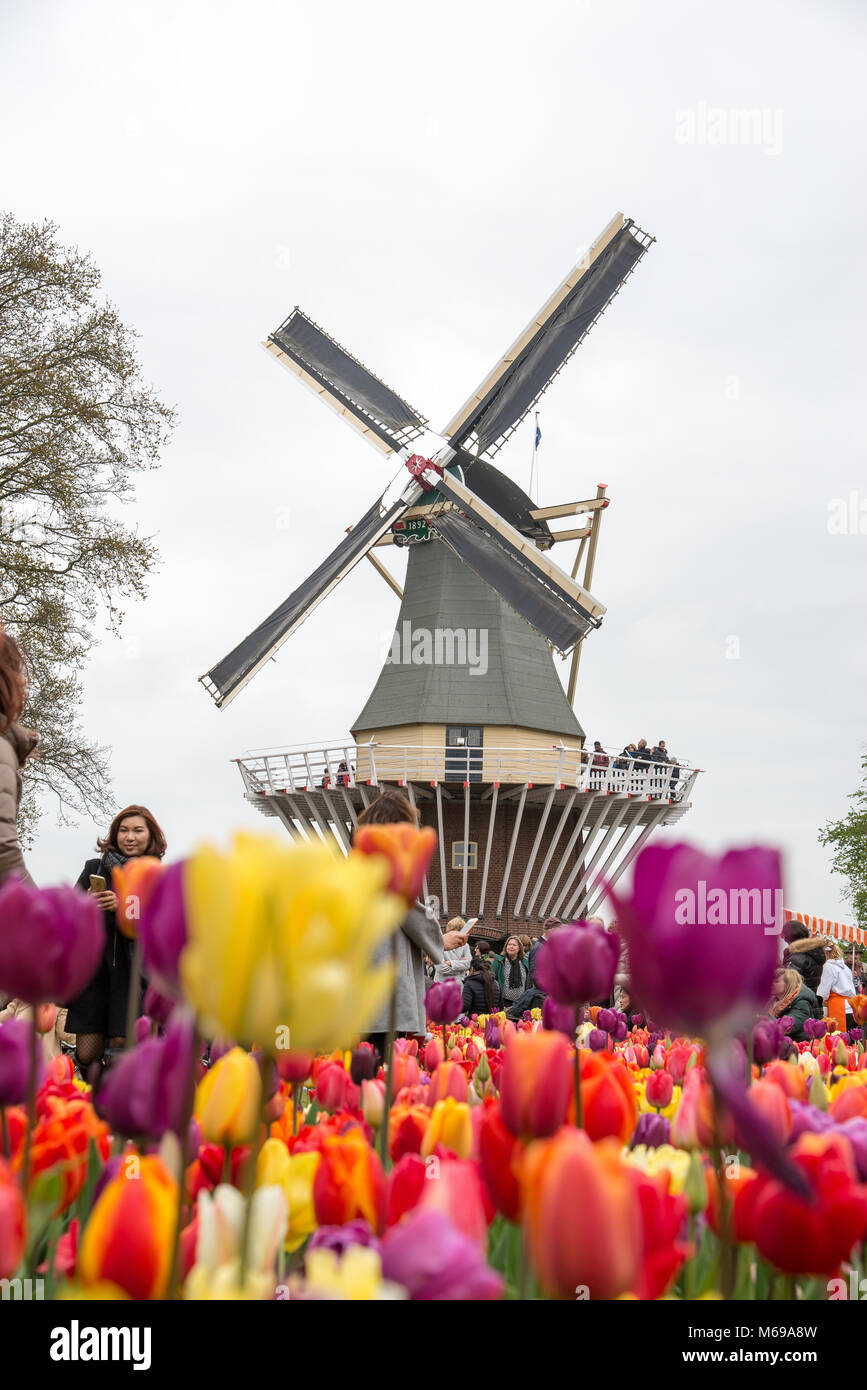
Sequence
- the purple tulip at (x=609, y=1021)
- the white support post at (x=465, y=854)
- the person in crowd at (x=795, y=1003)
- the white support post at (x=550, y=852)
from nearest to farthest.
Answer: the purple tulip at (x=609, y=1021) < the person in crowd at (x=795, y=1003) < the white support post at (x=465, y=854) < the white support post at (x=550, y=852)

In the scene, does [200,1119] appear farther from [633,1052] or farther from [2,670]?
[2,670]

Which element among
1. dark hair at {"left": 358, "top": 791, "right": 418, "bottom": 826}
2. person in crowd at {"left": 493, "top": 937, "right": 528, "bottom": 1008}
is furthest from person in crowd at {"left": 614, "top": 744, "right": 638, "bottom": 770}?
dark hair at {"left": 358, "top": 791, "right": 418, "bottom": 826}

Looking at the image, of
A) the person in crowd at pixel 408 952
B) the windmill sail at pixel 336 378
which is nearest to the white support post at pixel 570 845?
the windmill sail at pixel 336 378

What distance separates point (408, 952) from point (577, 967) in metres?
2.65

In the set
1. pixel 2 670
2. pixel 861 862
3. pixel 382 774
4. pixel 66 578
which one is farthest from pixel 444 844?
pixel 861 862

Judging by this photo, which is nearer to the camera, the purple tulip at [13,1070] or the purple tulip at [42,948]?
the purple tulip at [42,948]

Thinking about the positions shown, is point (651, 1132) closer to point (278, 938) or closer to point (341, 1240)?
point (341, 1240)

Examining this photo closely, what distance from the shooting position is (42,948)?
1.20 metres

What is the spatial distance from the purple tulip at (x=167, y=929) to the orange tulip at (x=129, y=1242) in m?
0.21

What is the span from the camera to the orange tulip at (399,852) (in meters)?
1.53

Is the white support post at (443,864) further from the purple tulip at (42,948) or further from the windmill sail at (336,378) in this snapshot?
the purple tulip at (42,948)

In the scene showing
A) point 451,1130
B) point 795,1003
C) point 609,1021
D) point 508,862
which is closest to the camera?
point 451,1130

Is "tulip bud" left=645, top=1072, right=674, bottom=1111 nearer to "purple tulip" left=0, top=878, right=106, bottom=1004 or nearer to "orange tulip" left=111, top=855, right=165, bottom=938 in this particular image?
"orange tulip" left=111, top=855, right=165, bottom=938

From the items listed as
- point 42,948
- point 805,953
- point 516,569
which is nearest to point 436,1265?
point 42,948
